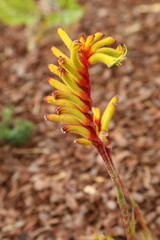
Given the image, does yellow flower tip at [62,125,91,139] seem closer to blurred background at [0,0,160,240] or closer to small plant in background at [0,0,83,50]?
blurred background at [0,0,160,240]

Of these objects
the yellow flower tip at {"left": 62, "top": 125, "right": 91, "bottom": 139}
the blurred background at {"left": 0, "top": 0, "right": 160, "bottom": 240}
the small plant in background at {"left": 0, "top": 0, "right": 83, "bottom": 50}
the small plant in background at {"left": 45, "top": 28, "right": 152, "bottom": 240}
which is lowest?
the yellow flower tip at {"left": 62, "top": 125, "right": 91, "bottom": 139}

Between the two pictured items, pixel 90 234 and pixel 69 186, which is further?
pixel 69 186

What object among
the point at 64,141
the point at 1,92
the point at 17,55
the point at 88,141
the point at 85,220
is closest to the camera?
the point at 88,141

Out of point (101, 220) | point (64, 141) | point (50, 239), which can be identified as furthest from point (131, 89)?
point (50, 239)

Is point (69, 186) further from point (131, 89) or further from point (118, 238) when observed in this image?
point (131, 89)

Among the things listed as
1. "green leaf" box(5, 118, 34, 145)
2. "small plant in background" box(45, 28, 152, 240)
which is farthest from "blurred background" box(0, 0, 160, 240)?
"small plant in background" box(45, 28, 152, 240)

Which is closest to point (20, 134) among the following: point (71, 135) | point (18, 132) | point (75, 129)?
point (18, 132)
